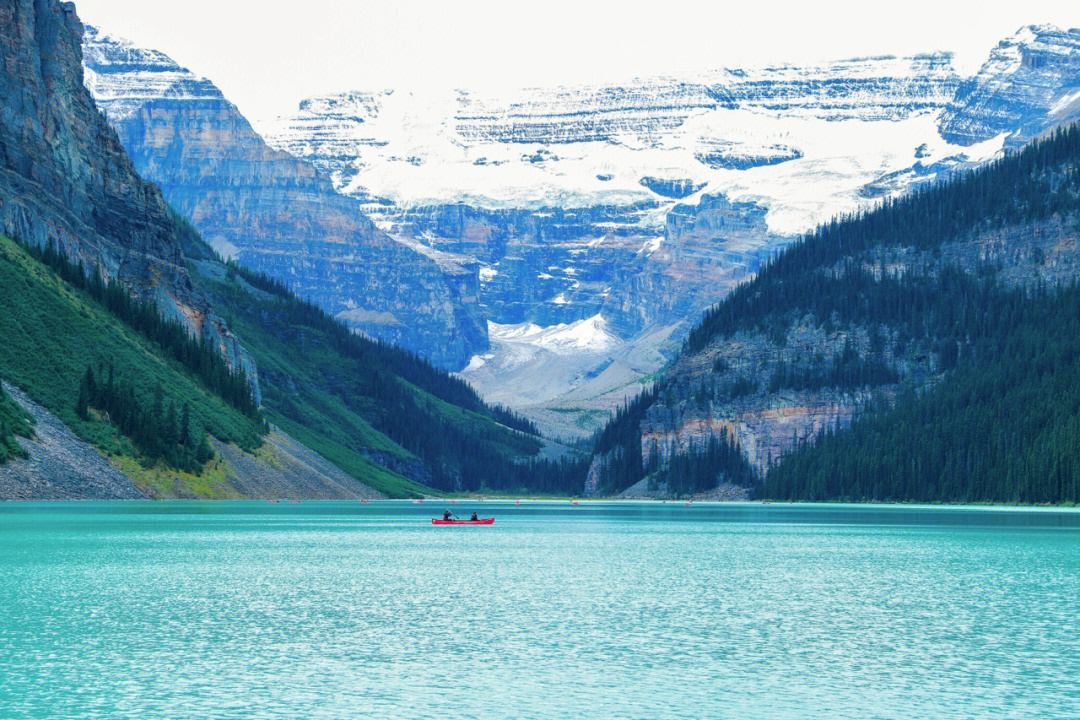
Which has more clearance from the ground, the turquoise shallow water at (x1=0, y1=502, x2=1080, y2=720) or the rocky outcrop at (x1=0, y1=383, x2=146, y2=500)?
the rocky outcrop at (x1=0, y1=383, x2=146, y2=500)

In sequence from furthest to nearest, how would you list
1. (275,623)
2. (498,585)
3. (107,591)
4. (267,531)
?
(267,531) < (498,585) < (107,591) < (275,623)

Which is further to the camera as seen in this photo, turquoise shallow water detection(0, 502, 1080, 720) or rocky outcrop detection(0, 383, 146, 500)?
rocky outcrop detection(0, 383, 146, 500)

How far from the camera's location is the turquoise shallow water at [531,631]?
54.9m

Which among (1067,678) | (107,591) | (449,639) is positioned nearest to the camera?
(1067,678)

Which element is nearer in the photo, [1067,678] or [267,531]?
[1067,678]

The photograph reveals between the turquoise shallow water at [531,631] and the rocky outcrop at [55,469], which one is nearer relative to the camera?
the turquoise shallow water at [531,631]

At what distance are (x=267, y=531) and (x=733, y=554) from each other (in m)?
53.1

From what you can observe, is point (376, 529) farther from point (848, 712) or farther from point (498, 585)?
point (848, 712)

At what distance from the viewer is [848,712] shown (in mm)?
53031

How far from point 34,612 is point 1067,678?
165 ft

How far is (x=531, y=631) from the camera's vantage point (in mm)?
72625

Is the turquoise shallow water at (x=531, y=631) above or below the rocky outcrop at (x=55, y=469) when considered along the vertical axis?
below

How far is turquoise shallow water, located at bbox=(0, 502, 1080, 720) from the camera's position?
54.9 meters

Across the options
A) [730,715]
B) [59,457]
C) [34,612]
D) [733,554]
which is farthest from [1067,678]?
[59,457]
